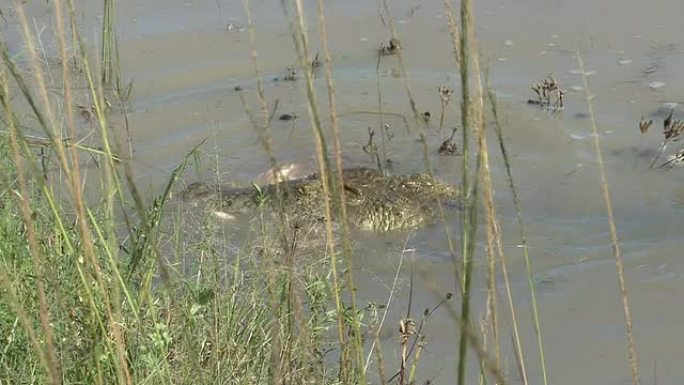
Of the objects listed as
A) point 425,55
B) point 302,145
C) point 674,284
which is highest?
point 425,55

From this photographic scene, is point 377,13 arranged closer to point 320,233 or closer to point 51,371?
point 320,233

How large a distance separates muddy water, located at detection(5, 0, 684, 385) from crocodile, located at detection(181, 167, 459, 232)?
0.41 ft

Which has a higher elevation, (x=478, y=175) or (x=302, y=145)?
(x=478, y=175)

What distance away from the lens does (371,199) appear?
5.01 metres

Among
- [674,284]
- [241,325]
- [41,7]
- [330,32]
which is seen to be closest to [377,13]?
[330,32]

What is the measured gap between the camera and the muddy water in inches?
155

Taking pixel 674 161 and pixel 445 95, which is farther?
pixel 445 95

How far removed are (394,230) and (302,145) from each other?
1.10m

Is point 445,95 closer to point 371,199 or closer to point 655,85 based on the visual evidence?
point 371,199

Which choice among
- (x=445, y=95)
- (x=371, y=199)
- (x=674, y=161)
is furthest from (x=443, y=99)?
(x=674, y=161)

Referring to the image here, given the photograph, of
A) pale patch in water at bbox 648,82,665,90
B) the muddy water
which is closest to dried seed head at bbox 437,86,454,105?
the muddy water

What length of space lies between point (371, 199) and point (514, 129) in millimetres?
1221

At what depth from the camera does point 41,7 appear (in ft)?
24.5

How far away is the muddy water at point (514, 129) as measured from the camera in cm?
393
